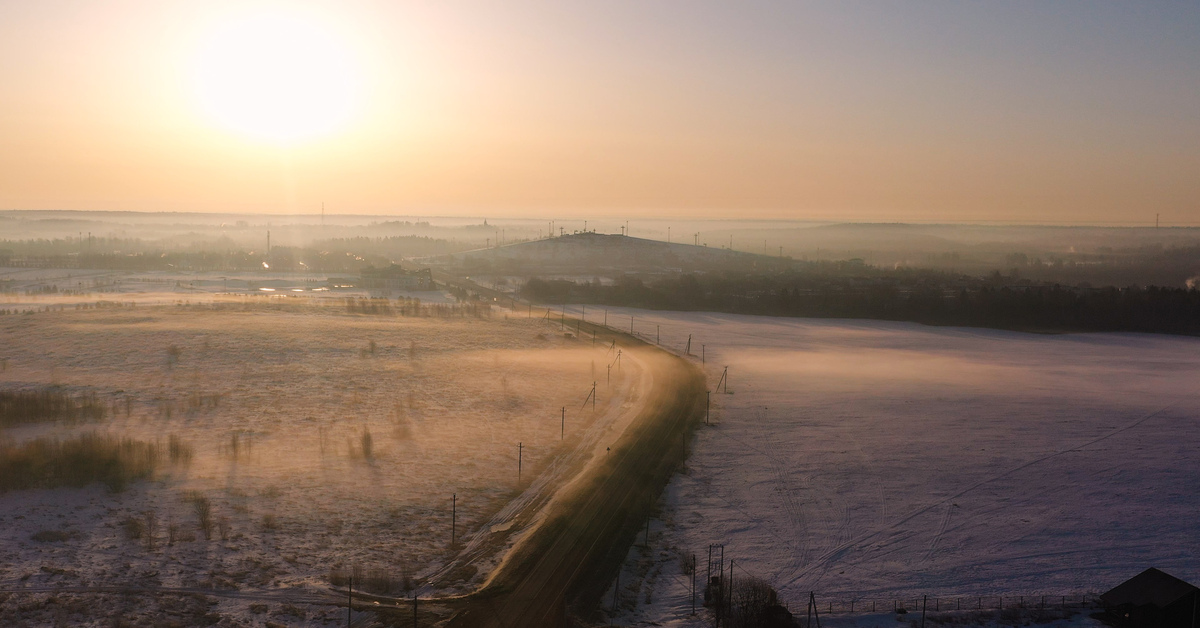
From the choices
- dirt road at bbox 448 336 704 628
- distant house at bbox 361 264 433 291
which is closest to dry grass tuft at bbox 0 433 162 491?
dirt road at bbox 448 336 704 628

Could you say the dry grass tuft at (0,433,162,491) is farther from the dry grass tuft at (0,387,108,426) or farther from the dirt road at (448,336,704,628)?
the dirt road at (448,336,704,628)

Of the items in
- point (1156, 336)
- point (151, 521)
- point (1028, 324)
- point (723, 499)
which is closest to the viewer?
point (151, 521)

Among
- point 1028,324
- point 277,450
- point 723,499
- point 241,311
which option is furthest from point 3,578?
point 1028,324

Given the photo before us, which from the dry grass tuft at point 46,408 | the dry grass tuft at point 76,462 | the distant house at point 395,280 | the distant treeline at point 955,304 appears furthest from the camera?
the distant house at point 395,280

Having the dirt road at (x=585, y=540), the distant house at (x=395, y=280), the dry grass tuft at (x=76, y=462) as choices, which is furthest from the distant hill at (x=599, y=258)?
the dry grass tuft at (x=76, y=462)

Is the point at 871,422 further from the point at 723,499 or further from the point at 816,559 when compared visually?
the point at 816,559

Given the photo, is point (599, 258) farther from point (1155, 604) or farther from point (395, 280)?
point (1155, 604)

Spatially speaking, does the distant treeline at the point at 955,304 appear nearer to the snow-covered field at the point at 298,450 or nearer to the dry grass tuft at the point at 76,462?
the snow-covered field at the point at 298,450

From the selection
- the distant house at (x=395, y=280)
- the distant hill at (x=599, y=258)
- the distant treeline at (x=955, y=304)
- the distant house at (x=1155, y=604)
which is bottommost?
the distant house at (x=1155, y=604)
